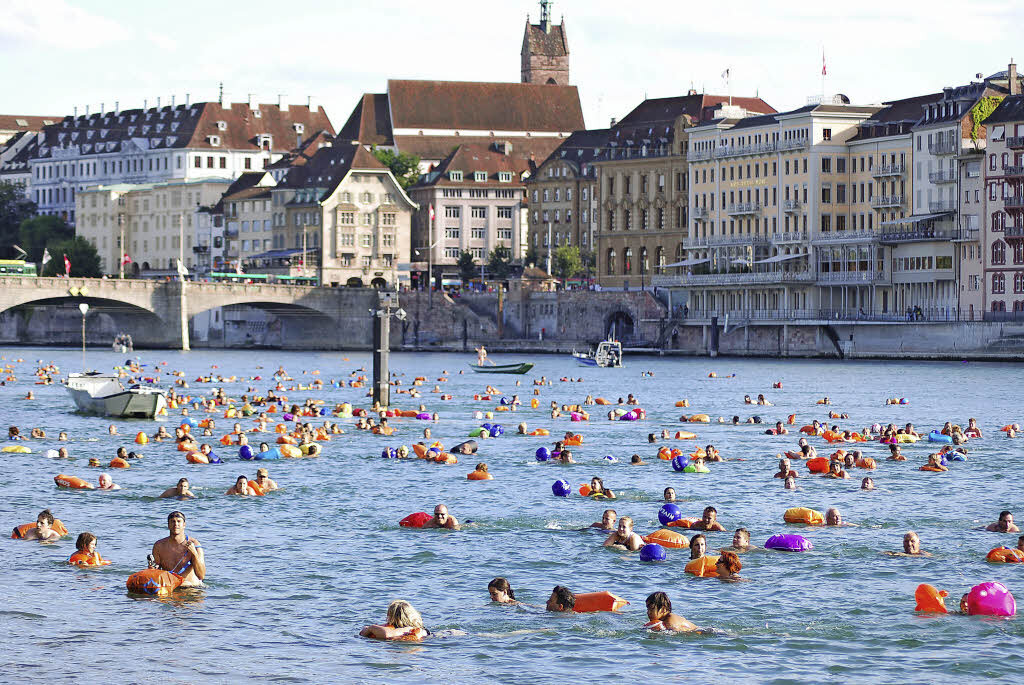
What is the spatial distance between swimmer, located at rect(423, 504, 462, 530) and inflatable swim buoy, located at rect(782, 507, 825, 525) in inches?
301

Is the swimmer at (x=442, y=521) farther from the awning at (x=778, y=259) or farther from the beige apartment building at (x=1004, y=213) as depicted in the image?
the awning at (x=778, y=259)

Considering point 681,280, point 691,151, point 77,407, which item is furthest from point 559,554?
point 691,151

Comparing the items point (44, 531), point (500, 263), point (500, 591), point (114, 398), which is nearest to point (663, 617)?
point (500, 591)

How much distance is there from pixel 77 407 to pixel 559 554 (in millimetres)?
45864

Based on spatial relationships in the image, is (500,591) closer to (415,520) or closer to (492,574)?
(492,574)

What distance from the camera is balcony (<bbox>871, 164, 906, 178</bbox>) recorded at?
474 feet

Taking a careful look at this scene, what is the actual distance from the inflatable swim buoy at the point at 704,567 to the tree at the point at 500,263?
149 m

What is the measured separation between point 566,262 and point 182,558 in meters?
151

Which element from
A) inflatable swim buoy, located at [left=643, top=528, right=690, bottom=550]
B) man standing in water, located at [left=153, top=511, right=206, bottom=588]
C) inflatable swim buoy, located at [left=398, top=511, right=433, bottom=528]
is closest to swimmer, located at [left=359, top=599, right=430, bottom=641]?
man standing in water, located at [left=153, top=511, right=206, bottom=588]

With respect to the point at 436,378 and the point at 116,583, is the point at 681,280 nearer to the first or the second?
the point at 436,378

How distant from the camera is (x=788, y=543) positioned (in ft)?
130

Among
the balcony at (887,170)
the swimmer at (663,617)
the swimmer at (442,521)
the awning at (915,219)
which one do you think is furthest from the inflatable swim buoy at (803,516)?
the balcony at (887,170)

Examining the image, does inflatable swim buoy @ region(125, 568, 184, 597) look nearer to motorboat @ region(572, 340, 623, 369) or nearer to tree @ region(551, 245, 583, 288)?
motorboat @ region(572, 340, 623, 369)

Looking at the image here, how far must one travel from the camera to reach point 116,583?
3556cm
